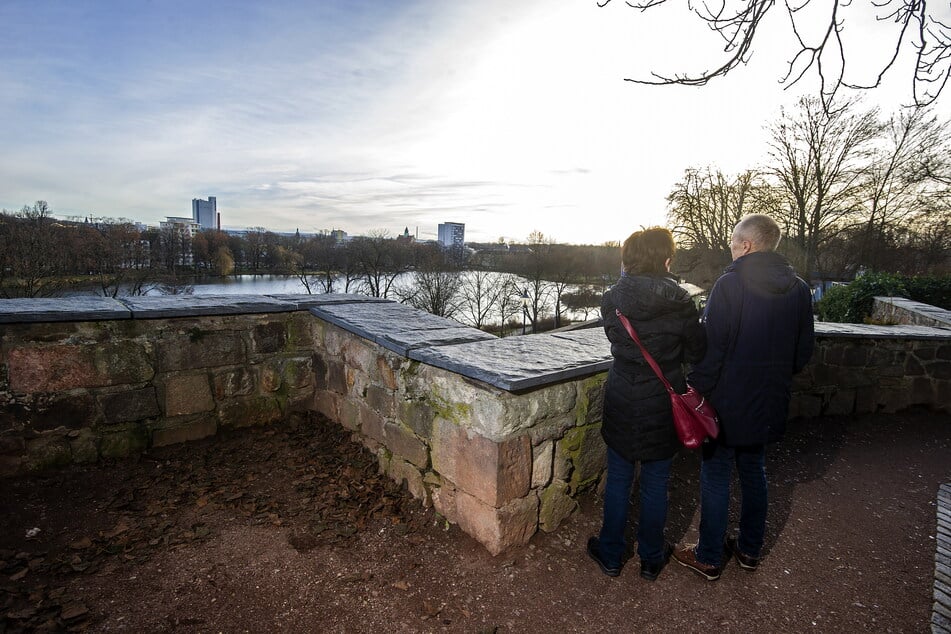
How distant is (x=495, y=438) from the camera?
2012 mm

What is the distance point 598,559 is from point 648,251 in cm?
140

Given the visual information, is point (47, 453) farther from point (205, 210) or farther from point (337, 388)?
point (205, 210)

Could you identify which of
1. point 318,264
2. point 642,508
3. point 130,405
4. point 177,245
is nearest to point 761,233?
point 642,508

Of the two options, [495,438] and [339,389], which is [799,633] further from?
[339,389]

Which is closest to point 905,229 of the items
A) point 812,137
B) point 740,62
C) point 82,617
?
point 812,137

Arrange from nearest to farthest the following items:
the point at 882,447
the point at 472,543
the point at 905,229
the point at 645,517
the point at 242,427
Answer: the point at 645,517 → the point at 472,543 → the point at 242,427 → the point at 882,447 → the point at 905,229

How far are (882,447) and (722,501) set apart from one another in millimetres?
2693

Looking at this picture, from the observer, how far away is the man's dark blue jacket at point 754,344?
1.92 meters

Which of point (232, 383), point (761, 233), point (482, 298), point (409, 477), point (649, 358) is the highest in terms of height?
point (761, 233)

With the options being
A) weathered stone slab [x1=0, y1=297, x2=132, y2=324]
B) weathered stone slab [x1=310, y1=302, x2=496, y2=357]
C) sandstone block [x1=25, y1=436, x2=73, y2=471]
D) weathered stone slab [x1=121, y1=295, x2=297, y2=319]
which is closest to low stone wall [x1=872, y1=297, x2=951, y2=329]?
weathered stone slab [x1=310, y1=302, x2=496, y2=357]

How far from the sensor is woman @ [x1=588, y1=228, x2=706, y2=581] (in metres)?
1.85

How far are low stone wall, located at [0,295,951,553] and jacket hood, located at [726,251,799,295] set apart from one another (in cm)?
77

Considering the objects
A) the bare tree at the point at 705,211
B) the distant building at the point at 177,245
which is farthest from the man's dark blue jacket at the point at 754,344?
the distant building at the point at 177,245

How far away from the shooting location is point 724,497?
6.50 feet
